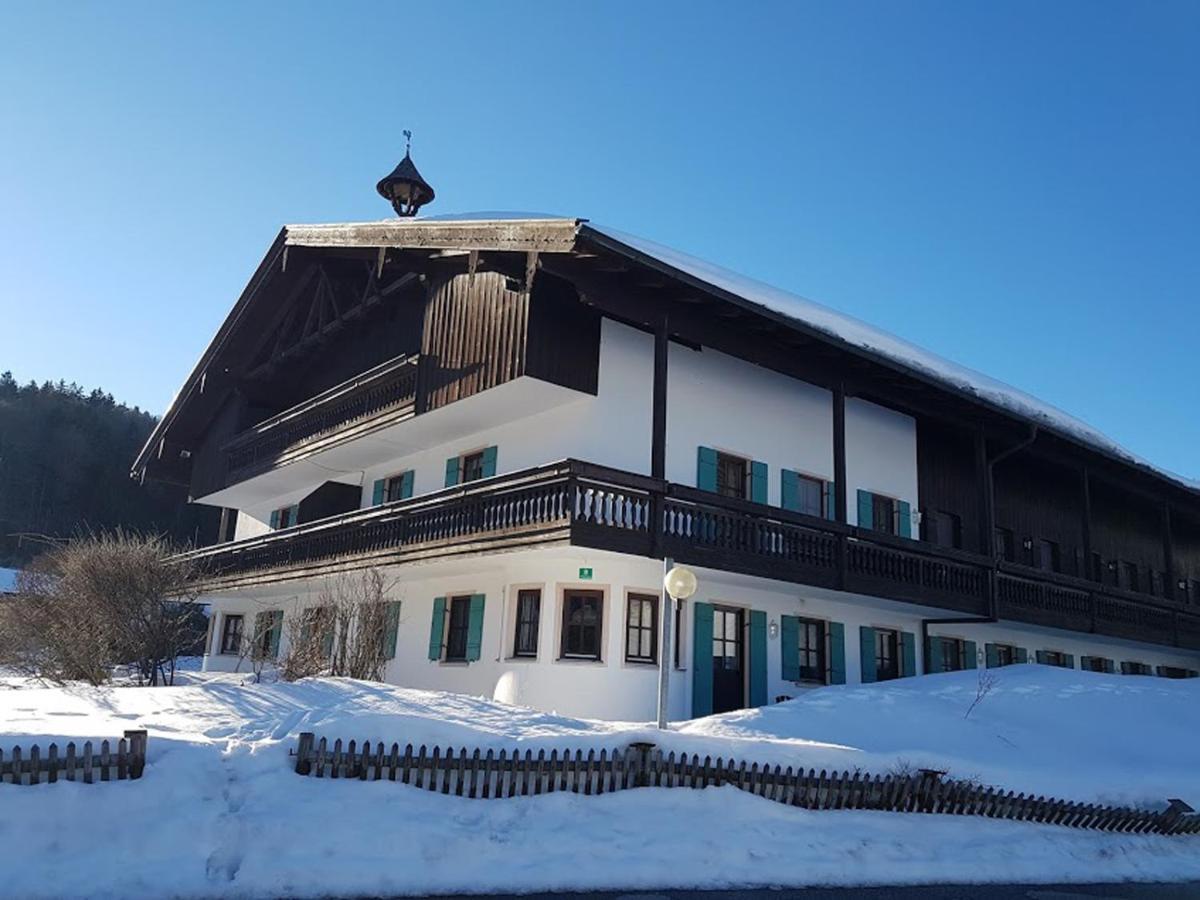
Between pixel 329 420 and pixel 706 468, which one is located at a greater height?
pixel 329 420

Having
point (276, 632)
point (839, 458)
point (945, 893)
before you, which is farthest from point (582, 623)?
point (276, 632)

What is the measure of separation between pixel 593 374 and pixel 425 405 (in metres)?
3.45

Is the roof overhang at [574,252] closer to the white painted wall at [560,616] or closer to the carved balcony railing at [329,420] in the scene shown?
the carved balcony railing at [329,420]

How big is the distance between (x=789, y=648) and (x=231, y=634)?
55.5 feet

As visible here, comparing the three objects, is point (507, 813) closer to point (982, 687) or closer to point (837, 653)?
point (982, 687)

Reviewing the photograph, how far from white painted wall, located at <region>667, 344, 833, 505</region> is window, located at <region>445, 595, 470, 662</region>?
14.4 feet

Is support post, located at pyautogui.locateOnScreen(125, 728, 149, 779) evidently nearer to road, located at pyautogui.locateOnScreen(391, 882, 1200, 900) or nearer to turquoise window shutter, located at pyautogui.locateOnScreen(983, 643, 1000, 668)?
road, located at pyautogui.locateOnScreen(391, 882, 1200, 900)

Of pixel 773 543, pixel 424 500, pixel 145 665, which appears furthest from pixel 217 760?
pixel 145 665

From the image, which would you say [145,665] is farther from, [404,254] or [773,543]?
[773,543]

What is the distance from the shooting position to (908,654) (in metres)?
19.9

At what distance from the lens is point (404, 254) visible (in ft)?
61.1

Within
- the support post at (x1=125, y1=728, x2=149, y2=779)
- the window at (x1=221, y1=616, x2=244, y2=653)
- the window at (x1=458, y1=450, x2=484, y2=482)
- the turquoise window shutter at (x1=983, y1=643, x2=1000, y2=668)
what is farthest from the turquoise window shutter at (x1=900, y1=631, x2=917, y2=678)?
the window at (x1=221, y1=616, x2=244, y2=653)

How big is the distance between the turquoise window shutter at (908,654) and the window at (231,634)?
17240 mm

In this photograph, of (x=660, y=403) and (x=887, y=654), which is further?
(x=887, y=654)
